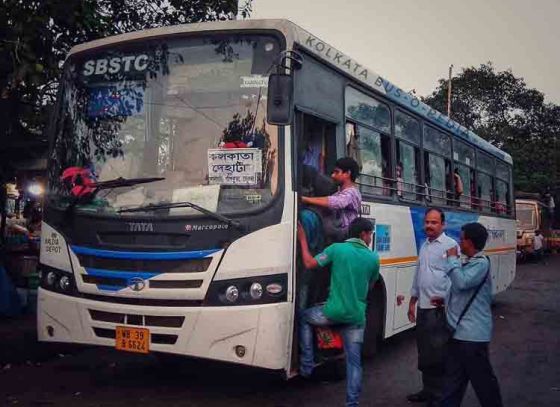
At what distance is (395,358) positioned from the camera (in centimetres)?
787

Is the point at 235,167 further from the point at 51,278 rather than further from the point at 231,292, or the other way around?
the point at 51,278

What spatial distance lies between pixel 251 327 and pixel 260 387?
1.48 meters

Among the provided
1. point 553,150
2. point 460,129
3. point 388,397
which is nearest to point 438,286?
point 388,397

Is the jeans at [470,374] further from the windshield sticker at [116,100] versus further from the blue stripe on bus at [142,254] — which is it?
the windshield sticker at [116,100]

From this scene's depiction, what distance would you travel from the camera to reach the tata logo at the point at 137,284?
510 centimetres

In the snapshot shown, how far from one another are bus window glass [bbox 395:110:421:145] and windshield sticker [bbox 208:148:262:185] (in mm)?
3197

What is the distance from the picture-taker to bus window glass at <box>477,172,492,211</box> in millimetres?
11562

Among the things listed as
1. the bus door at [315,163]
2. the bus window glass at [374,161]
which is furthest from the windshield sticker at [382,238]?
the bus door at [315,163]

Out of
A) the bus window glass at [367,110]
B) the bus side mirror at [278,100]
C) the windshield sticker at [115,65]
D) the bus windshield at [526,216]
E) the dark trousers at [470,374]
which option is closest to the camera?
the dark trousers at [470,374]

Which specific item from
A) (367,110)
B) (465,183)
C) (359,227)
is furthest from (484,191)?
(359,227)

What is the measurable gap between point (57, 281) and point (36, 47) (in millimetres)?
4070

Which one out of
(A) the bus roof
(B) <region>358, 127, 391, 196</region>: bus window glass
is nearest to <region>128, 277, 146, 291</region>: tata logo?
(A) the bus roof

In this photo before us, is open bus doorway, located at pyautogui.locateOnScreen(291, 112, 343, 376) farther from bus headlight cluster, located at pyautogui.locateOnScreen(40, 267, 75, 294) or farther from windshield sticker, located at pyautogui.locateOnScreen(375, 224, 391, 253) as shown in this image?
bus headlight cluster, located at pyautogui.locateOnScreen(40, 267, 75, 294)

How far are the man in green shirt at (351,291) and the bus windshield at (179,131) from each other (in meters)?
0.75
